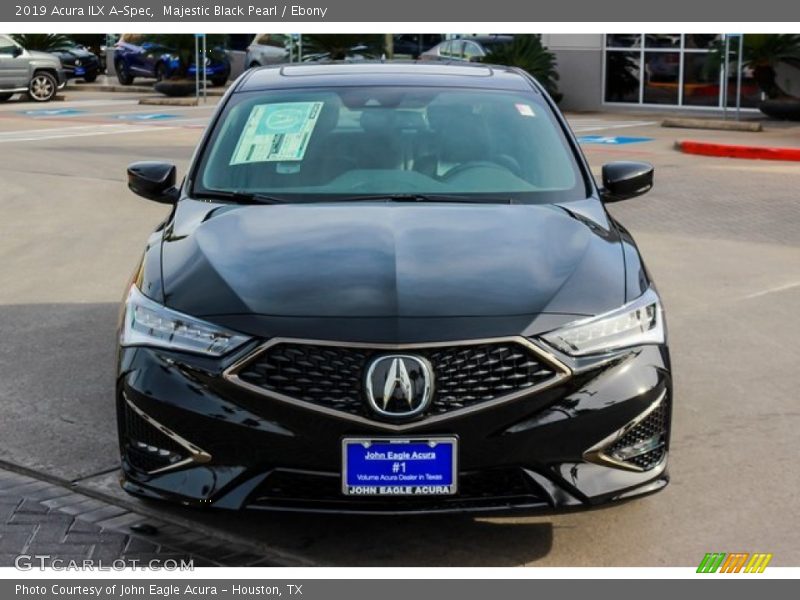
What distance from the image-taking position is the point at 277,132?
19.7ft

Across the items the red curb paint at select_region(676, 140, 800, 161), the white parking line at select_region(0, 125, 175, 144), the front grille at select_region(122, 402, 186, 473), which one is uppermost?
the front grille at select_region(122, 402, 186, 473)

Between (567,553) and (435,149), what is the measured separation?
2.04 m

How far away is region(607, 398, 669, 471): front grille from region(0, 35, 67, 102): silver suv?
2911 centimetres

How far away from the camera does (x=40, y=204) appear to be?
13656mm

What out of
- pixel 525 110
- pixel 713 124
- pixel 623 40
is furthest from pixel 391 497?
pixel 623 40

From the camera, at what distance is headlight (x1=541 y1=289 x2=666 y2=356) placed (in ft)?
14.4

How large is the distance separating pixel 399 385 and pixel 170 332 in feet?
2.73

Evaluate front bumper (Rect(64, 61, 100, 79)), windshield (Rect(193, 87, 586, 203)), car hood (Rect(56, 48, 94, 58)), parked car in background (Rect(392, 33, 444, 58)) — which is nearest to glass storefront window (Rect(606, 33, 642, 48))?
parked car in background (Rect(392, 33, 444, 58))

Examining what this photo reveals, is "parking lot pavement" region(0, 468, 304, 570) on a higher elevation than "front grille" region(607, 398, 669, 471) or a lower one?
lower

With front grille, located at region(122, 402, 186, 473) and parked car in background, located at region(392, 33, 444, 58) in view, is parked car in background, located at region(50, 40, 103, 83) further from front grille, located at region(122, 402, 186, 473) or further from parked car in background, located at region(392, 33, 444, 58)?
front grille, located at region(122, 402, 186, 473)

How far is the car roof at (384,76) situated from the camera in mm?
6316

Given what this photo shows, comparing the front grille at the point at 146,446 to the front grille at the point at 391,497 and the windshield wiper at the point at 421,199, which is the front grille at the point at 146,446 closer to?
the front grille at the point at 391,497

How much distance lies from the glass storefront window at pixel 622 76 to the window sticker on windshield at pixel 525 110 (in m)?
23.0

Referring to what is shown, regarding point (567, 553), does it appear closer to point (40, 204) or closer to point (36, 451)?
point (36, 451)
